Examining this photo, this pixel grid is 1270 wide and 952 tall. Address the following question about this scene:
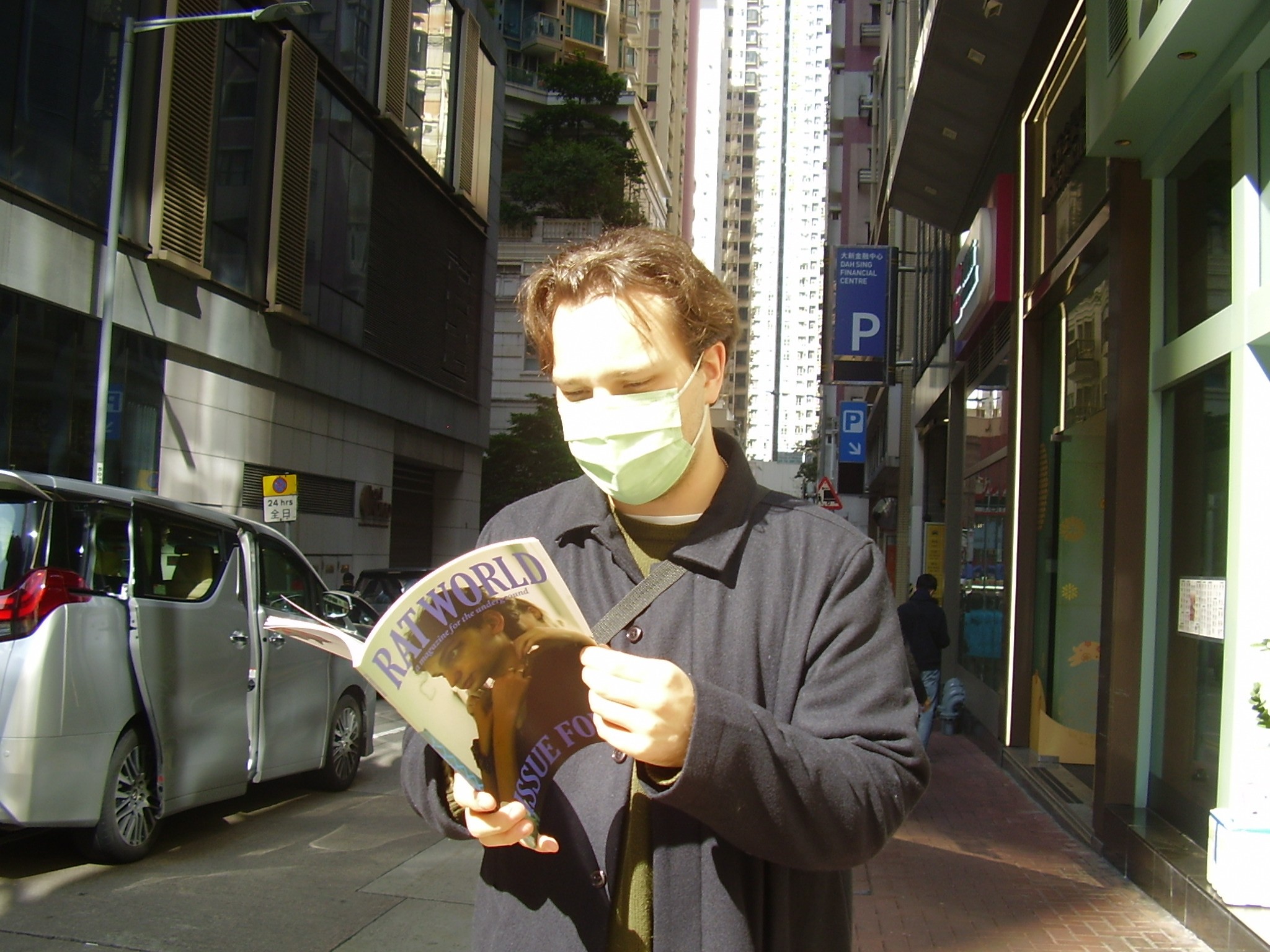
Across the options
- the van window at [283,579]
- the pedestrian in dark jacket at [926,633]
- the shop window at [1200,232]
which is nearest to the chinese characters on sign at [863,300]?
the pedestrian in dark jacket at [926,633]

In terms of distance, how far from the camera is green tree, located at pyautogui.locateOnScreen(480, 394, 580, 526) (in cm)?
4256

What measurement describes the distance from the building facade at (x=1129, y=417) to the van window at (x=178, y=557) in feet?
18.7

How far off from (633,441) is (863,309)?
21.2 m

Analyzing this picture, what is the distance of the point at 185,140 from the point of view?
18859 millimetres

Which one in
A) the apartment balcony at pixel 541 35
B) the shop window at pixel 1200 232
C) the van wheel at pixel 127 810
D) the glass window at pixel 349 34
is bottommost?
the van wheel at pixel 127 810

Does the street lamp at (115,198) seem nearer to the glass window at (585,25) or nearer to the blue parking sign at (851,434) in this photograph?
the blue parking sign at (851,434)

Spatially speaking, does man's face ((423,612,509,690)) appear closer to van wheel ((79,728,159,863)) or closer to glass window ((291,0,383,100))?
van wheel ((79,728,159,863))

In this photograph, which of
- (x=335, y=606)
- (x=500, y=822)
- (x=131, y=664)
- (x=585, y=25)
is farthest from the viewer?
(x=585, y=25)

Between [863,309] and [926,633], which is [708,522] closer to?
[926,633]

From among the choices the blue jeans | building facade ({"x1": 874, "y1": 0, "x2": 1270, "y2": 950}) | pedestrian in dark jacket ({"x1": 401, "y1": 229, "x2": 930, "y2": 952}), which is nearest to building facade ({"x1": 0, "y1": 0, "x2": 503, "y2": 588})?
building facade ({"x1": 874, "y1": 0, "x2": 1270, "y2": 950})

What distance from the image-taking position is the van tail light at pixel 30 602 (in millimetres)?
5656

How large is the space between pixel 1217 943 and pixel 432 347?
27130 millimetres

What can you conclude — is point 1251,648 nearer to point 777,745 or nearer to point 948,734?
point 777,745

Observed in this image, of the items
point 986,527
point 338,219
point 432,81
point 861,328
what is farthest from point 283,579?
point 432,81
